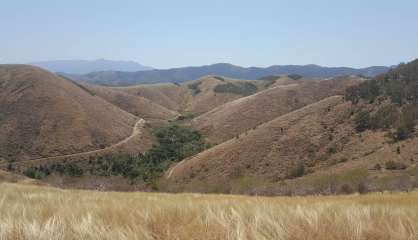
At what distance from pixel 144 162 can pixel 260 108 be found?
43736mm

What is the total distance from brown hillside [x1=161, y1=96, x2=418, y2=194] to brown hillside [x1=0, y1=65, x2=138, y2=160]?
27.6 meters

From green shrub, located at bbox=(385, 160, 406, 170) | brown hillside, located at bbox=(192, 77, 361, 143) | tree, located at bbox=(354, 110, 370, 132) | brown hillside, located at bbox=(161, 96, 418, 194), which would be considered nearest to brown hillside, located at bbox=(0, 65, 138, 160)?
brown hillside, located at bbox=(192, 77, 361, 143)

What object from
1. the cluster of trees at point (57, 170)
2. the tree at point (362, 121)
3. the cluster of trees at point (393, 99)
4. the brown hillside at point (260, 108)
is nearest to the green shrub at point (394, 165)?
the cluster of trees at point (393, 99)

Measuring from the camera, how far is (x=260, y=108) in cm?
12712

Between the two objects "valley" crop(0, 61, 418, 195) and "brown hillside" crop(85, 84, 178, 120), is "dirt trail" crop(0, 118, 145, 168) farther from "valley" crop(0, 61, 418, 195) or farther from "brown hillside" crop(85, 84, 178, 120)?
"brown hillside" crop(85, 84, 178, 120)

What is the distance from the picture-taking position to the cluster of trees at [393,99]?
203 feet

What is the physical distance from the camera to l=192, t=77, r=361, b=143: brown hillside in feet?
385

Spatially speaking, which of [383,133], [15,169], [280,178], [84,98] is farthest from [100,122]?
[383,133]

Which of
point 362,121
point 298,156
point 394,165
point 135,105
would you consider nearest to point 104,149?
point 298,156

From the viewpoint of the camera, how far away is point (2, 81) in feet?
429

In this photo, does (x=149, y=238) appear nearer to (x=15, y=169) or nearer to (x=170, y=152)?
(x=15, y=169)

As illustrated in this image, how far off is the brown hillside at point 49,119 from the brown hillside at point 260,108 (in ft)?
70.7

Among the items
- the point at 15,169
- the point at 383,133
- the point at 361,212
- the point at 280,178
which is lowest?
the point at 15,169

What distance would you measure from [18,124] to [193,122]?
51.2 m
